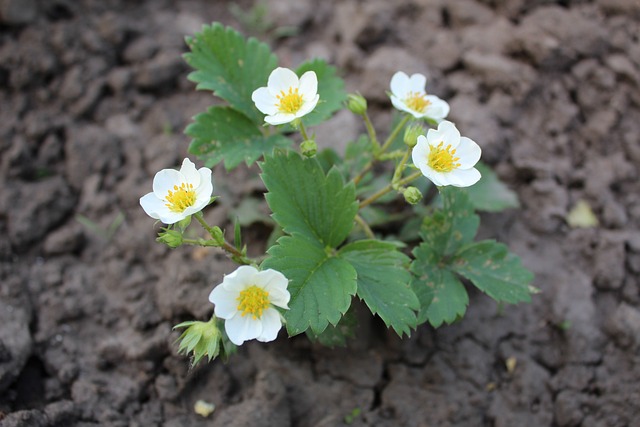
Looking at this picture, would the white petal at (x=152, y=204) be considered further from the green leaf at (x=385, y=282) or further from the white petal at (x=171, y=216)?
the green leaf at (x=385, y=282)

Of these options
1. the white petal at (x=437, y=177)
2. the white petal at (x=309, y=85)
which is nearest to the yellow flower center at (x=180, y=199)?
the white petal at (x=309, y=85)

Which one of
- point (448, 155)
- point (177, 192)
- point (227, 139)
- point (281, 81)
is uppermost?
point (281, 81)

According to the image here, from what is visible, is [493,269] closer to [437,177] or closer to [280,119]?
[437,177]

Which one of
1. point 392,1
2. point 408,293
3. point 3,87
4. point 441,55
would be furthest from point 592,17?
point 3,87

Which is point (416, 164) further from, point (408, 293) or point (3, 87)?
point (3, 87)

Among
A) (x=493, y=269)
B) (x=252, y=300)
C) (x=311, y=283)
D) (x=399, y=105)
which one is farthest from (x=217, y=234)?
(x=493, y=269)

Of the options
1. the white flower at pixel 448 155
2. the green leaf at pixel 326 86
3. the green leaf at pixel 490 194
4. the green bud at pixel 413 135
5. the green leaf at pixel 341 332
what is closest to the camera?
the white flower at pixel 448 155
